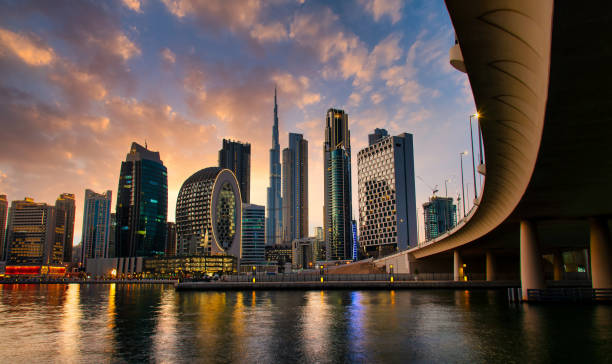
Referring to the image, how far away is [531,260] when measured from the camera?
46.8 metres

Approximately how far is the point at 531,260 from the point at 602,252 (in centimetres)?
692

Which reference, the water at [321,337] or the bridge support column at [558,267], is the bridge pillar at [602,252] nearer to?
the water at [321,337]

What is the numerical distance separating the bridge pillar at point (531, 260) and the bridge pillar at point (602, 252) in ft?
17.5

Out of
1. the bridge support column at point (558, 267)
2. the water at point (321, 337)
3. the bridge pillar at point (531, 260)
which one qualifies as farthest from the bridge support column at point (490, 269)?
the water at point (321, 337)

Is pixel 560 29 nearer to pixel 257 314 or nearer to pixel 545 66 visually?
pixel 545 66

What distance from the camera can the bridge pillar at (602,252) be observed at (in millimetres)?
44750

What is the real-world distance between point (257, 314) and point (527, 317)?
22.4 m

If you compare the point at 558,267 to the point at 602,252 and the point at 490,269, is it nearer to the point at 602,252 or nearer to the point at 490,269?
the point at 490,269

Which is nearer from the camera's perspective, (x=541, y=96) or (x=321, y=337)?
(x=541, y=96)

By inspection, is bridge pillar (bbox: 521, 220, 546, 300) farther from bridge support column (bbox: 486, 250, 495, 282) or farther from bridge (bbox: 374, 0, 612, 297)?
bridge support column (bbox: 486, 250, 495, 282)

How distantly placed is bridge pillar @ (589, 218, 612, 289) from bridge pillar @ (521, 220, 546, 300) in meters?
5.33

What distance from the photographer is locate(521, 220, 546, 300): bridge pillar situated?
152ft

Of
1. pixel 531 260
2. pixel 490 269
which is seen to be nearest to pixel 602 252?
pixel 531 260

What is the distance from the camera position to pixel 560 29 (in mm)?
11141
